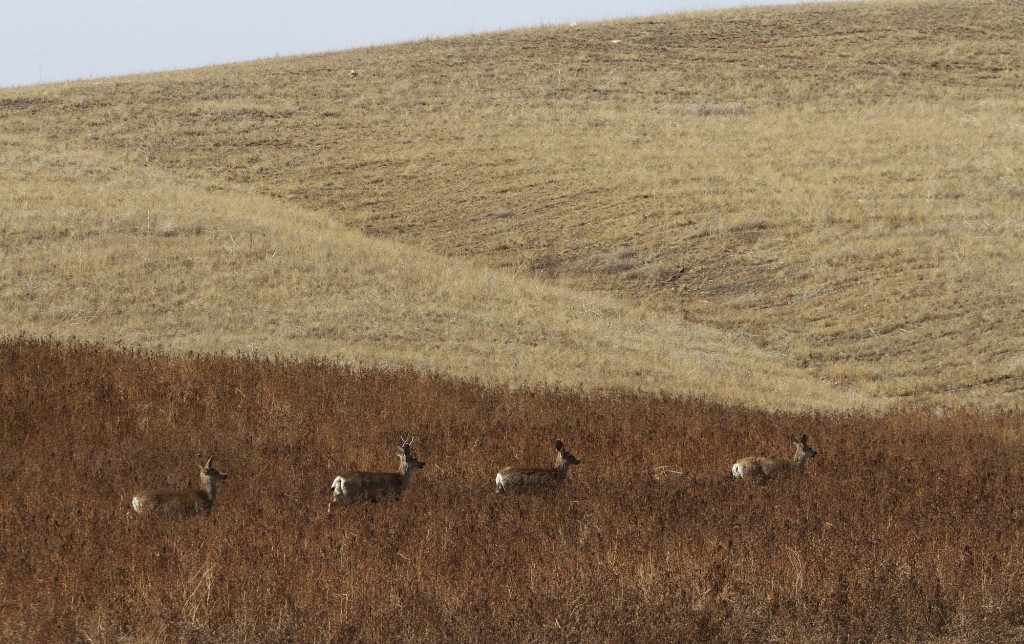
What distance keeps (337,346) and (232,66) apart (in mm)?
37224

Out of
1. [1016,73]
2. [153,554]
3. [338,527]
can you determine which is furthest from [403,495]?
[1016,73]

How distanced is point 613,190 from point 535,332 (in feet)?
43.4

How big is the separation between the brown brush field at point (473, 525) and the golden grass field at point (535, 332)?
1.6 inches

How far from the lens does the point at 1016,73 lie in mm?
46219

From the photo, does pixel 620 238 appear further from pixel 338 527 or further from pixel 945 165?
pixel 338 527

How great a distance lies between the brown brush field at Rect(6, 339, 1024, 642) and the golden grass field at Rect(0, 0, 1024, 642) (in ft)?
0.13

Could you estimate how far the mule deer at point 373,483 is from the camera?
9.89 m

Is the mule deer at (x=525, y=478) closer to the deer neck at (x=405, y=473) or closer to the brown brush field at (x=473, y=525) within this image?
the brown brush field at (x=473, y=525)

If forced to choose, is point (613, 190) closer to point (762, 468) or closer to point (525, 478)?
point (762, 468)

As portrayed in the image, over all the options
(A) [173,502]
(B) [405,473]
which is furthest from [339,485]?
(A) [173,502]

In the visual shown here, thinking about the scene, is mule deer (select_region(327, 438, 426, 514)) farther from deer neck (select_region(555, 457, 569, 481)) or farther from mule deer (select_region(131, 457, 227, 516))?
deer neck (select_region(555, 457, 569, 481))

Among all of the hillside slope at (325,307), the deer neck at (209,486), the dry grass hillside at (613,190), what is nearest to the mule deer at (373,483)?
the deer neck at (209,486)

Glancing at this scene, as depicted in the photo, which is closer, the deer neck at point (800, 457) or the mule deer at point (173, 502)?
the mule deer at point (173, 502)

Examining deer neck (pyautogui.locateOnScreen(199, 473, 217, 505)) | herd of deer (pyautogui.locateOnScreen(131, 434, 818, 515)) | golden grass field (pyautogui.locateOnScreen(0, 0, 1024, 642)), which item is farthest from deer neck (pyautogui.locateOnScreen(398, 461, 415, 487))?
deer neck (pyautogui.locateOnScreen(199, 473, 217, 505))
